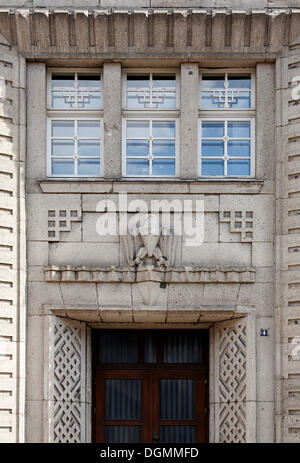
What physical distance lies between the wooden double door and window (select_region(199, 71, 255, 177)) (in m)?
2.42

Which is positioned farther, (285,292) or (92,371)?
(92,371)

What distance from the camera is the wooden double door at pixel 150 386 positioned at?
610 inches

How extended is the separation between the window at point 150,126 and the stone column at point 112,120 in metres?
0.21

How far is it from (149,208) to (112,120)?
1336mm

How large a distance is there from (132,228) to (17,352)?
7.41ft

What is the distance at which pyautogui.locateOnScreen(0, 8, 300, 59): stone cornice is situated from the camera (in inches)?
586

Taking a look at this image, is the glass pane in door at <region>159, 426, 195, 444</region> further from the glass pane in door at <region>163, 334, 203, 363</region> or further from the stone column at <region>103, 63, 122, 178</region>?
the stone column at <region>103, 63, 122, 178</region>

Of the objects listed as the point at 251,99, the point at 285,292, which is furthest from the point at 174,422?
the point at 251,99

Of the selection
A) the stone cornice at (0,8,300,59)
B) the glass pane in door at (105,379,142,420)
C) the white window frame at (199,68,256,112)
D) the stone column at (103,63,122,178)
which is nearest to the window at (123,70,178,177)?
the stone column at (103,63,122,178)

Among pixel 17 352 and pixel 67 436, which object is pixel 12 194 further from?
pixel 67 436

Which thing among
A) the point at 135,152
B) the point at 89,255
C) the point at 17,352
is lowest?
the point at 17,352

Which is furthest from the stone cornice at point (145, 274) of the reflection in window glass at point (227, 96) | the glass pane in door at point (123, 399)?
the reflection in window glass at point (227, 96)

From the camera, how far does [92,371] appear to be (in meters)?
15.6

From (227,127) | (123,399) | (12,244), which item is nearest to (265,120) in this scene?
(227,127)
